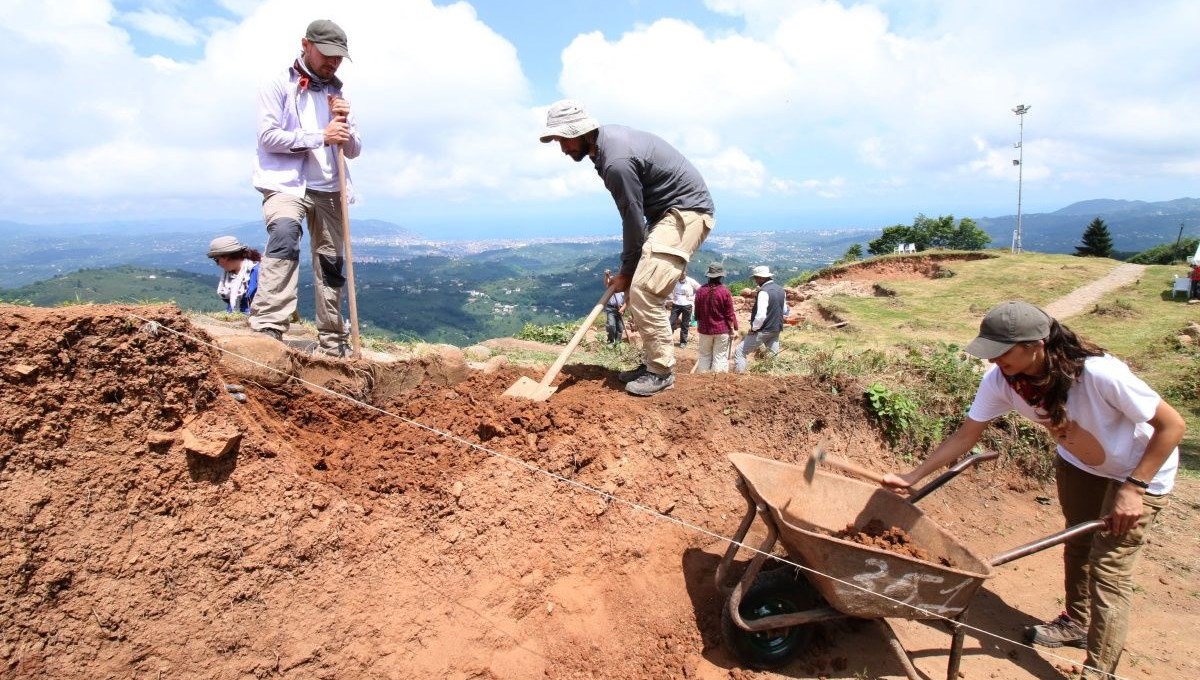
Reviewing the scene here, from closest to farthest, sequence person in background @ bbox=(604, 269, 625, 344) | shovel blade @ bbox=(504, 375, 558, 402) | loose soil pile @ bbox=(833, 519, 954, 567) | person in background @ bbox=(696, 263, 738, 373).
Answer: loose soil pile @ bbox=(833, 519, 954, 567) < shovel blade @ bbox=(504, 375, 558, 402) < person in background @ bbox=(696, 263, 738, 373) < person in background @ bbox=(604, 269, 625, 344)

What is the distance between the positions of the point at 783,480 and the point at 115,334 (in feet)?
12.4

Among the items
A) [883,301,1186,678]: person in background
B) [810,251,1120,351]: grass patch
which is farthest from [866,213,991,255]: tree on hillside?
[883,301,1186,678]: person in background


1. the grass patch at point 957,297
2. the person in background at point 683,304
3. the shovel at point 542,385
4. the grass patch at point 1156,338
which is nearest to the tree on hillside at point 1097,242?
the grass patch at point 957,297

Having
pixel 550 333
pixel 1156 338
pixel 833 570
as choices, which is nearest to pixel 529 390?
pixel 833 570

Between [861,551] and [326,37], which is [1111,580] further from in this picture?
[326,37]

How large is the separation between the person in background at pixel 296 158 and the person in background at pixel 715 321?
4766mm

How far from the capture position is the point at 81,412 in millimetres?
2857

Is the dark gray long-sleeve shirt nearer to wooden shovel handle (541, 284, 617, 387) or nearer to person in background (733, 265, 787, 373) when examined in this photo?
wooden shovel handle (541, 284, 617, 387)

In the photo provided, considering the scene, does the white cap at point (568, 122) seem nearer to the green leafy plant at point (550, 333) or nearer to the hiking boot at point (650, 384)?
the hiking boot at point (650, 384)

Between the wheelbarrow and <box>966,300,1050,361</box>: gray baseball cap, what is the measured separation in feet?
3.17

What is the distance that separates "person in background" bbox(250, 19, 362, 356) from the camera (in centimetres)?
429

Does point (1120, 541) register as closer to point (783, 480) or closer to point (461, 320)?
point (783, 480)

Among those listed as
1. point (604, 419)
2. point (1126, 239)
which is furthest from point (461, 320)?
point (1126, 239)

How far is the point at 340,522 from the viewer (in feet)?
10.8
